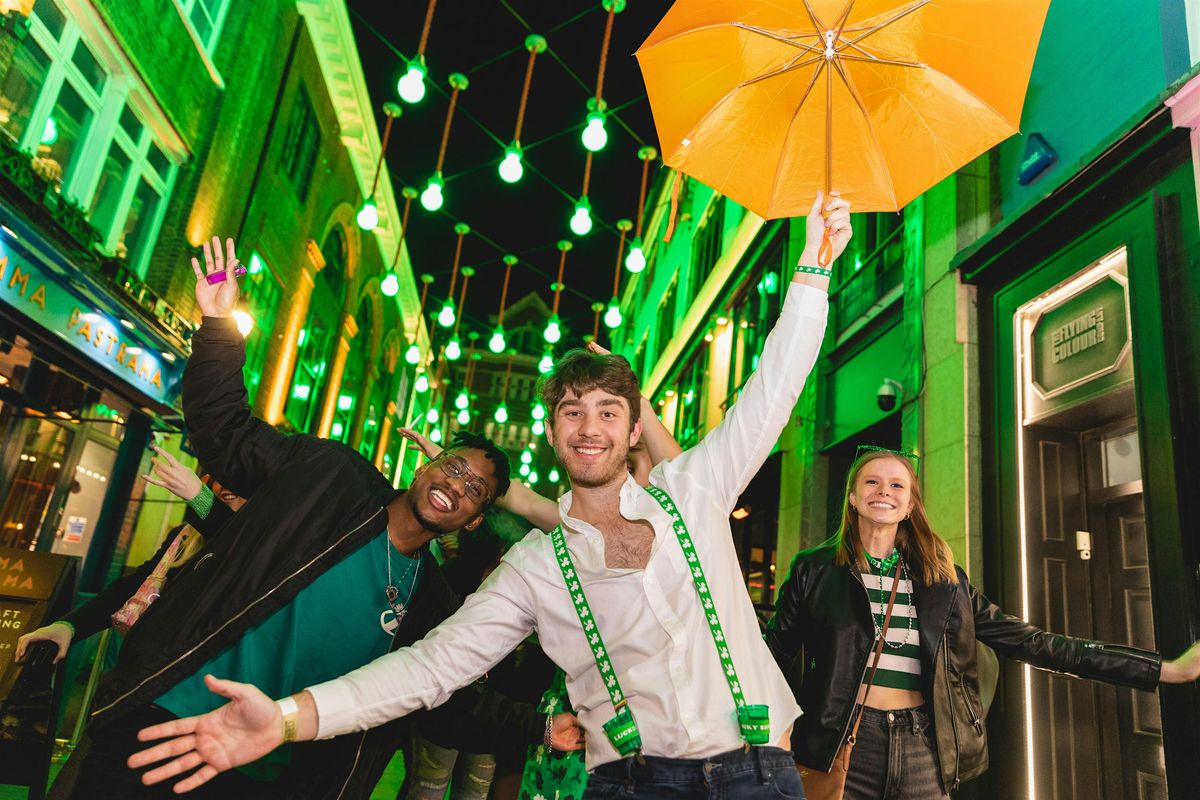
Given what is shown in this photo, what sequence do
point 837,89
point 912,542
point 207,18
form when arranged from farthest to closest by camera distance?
1. point 207,18
2. point 912,542
3. point 837,89

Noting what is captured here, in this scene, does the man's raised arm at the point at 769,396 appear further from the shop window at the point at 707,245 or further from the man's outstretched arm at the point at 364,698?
the shop window at the point at 707,245

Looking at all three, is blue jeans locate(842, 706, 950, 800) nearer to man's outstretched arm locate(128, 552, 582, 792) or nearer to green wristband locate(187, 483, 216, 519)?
man's outstretched arm locate(128, 552, 582, 792)

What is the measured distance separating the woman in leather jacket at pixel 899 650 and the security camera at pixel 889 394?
3992 mm

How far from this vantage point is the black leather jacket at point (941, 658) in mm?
3148

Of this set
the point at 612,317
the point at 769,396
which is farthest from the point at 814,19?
the point at 612,317

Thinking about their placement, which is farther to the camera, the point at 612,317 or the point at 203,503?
the point at 612,317

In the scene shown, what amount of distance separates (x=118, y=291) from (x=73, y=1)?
3.54m

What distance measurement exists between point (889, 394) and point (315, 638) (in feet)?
21.3

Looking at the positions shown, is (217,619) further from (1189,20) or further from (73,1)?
(73,1)

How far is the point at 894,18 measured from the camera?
3.21m

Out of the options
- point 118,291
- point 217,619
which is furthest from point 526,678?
point 118,291

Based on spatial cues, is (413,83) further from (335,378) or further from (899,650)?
(335,378)

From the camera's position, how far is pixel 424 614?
2832mm

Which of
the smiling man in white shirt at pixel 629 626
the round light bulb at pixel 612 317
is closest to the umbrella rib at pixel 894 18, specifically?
the smiling man in white shirt at pixel 629 626
